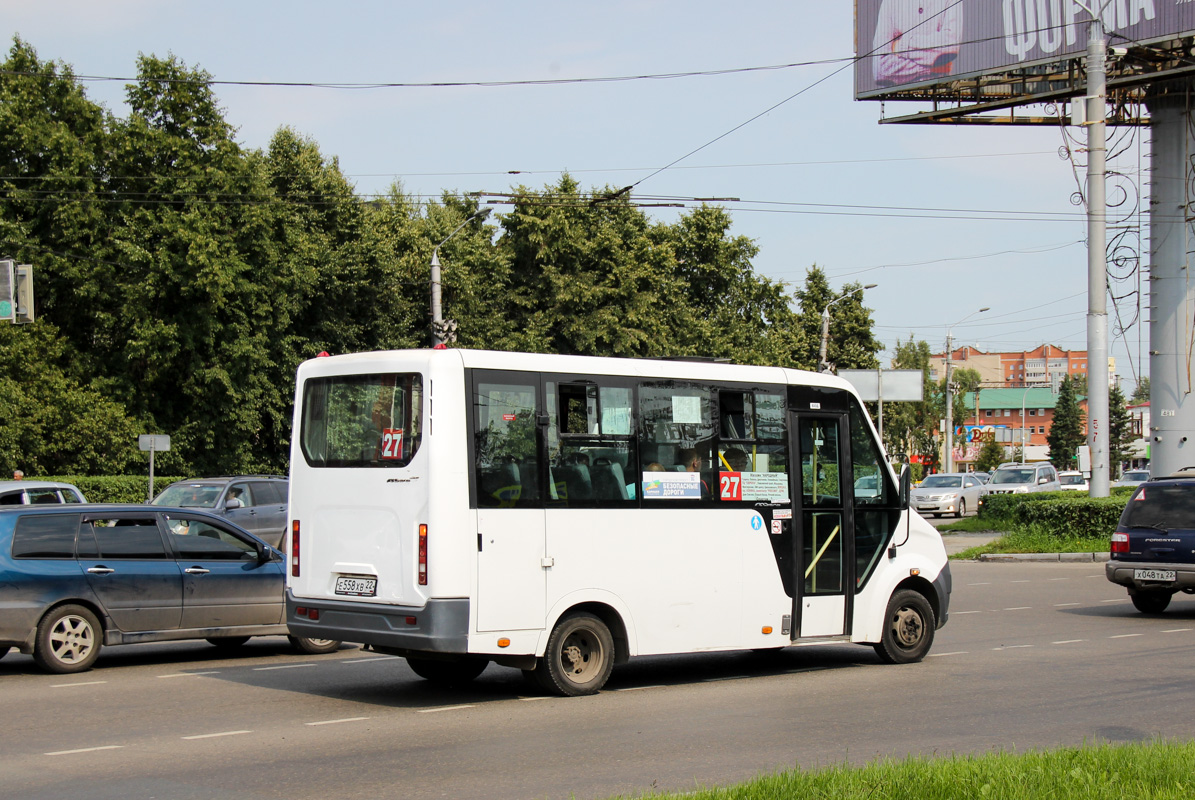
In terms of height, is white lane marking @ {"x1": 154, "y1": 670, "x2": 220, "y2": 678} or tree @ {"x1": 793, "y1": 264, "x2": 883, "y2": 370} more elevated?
tree @ {"x1": 793, "y1": 264, "x2": 883, "y2": 370}

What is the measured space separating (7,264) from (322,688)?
1328 centimetres

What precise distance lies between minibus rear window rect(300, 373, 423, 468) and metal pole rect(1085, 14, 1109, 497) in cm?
1868

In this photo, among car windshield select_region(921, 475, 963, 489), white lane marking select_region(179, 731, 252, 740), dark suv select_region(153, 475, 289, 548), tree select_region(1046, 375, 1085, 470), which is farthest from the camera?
tree select_region(1046, 375, 1085, 470)

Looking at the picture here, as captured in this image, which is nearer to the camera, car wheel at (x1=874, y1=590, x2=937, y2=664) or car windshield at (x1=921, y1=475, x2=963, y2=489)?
car wheel at (x1=874, y1=590, x2=937, y2=664)

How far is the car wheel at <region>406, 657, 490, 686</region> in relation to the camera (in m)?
11.0

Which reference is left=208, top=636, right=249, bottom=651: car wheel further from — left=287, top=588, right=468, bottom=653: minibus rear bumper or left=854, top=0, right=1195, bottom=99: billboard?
left=854, top=0, right=1195, bottom=99: billboard

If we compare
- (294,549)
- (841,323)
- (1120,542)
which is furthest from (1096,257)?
(841,323)

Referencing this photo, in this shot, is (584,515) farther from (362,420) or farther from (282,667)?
(282,667)

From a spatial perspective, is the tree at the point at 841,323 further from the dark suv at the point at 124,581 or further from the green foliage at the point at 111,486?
the dark suv at the point at 124,581

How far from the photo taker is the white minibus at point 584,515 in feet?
31.2

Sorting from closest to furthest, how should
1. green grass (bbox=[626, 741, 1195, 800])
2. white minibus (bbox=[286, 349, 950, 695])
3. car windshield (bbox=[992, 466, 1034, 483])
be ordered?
green grass (bbox=[626, 741, 1195, 800]), white minibus (bbox=[286, 349, 950, 695]), car windshield (bbox=[992, 466, 1034, 483])

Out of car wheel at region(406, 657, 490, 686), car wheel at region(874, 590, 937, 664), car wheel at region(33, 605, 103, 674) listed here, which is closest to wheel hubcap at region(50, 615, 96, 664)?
car wheel at region(33, 605, 103, 674)

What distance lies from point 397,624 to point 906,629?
537cm

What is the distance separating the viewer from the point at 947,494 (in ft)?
147
